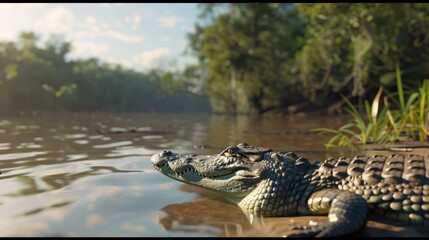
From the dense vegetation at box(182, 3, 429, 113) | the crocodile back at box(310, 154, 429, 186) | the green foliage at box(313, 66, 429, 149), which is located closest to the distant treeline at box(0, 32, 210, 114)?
the dense vegetation at box(182, 3, 429, 113)

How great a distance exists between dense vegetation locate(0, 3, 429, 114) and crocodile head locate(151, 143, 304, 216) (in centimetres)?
518

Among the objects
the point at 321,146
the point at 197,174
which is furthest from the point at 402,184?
the point at 321,146

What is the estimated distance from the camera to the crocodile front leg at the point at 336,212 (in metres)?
2.00

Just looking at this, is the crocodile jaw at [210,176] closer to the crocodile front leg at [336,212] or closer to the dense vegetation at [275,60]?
the crocodile front leg at [336,212]

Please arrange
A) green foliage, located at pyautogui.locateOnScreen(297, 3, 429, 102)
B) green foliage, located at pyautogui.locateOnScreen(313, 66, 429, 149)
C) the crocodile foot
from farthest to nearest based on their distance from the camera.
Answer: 1. green foliage, located at pyautogui.locateOnScreen(297, 3, 429, 102)
2. green foliage, located at pyautogui.locateOnScreen(313, 66, 429, 149)
3. the crocodile foot

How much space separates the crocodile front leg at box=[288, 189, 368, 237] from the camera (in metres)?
2.00

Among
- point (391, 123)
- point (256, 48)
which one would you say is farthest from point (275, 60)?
point (391, 123)

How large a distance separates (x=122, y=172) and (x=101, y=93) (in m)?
64.9

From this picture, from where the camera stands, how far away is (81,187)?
321 cm

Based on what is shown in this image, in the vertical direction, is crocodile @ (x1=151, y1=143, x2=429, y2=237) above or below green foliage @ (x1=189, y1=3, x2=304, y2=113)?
below

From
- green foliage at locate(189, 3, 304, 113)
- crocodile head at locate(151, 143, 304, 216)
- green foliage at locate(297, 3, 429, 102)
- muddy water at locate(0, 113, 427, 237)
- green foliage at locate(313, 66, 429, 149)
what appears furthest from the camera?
green foliage at locate(189, 3, 304, 113)

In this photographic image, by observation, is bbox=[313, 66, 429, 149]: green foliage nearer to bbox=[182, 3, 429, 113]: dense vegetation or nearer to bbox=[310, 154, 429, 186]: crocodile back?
bbox=[310, 154, 429, 186]: crocodile back

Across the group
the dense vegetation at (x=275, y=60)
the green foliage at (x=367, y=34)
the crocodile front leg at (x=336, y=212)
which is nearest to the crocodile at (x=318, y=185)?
the crocodile front leg at (x=336, y=212)

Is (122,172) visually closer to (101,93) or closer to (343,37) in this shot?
(343,37)
